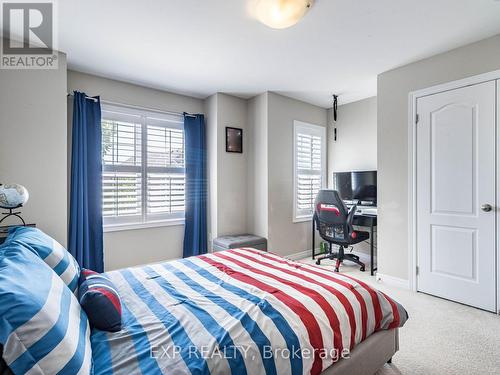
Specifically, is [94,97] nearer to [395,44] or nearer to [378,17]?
[378,17]

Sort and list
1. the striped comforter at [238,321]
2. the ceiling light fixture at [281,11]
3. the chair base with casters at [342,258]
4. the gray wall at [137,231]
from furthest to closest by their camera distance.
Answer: the chair base with casters at [342,258] < the gray wall at [137,231] < the ceiling light fixture at [281,11] < the striped comforter at [238,321]

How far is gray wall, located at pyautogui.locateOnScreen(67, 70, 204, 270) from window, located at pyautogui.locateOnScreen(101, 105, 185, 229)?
0.13 m

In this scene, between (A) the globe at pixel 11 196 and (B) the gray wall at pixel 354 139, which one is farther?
(B) the gray wall at pixel 354 139

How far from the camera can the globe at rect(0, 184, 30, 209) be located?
2008 millimetres

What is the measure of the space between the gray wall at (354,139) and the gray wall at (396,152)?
982 millimetres

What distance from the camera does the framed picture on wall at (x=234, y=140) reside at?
4051mm

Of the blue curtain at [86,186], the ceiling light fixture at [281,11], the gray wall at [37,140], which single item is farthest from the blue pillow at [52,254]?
the ceiling light fixture at [281,11]

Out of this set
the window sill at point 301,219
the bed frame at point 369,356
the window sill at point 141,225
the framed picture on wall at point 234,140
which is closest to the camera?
the bed frame at point 369,356

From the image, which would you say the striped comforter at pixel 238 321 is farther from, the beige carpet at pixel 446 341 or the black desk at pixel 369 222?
the black desk at pixel 369 222

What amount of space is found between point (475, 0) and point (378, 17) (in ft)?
2.12

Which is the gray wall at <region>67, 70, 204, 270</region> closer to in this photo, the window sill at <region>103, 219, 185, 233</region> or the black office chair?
the window sill at <region>103, 219, 185, 233</region>

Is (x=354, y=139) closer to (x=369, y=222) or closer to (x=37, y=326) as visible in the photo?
(x=369, y=222)

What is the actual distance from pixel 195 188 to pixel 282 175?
134 cm

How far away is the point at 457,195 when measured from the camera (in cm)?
269
